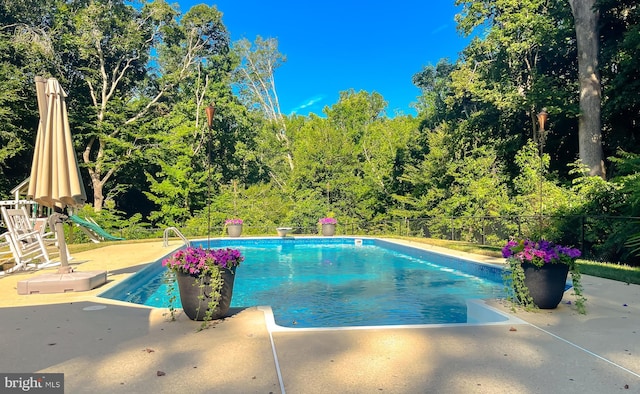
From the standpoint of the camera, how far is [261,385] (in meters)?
2.54

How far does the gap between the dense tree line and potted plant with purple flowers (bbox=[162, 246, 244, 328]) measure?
722 cm

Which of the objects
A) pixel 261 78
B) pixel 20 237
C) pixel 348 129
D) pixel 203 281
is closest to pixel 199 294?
pixel 203 281

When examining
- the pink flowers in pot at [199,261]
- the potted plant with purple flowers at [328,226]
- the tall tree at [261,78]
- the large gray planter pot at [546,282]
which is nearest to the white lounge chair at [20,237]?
the pink flowers in pot at [199,261]

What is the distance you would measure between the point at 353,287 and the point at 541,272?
12.8 feet

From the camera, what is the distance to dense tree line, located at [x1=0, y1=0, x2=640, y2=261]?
41.7 ft

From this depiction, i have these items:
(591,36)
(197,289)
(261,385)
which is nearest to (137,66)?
→ (591,36)

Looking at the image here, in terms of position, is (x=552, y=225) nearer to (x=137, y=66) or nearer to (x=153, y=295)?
(x=153, y=295)

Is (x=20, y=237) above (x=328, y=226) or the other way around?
above

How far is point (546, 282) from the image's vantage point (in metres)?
4.32

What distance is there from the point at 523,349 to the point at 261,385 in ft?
6.56

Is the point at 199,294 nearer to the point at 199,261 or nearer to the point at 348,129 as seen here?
the point at 199,261

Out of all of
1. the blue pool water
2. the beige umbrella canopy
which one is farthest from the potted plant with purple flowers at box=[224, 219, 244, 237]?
the beige umbrella canopy

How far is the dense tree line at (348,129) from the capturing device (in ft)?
41.7

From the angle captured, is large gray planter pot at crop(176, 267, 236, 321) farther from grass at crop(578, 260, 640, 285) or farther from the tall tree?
the tall tree
